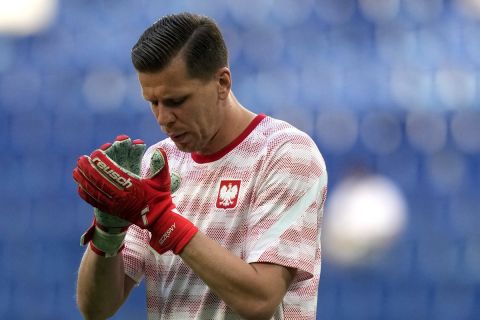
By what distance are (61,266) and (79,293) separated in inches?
103

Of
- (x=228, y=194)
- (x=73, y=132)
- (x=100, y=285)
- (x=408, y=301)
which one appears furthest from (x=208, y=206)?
(x=73, y=132)

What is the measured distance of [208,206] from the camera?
6.66 ft

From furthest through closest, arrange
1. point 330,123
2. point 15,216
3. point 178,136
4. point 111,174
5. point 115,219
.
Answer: point 15,216, point 330,123, point 178,136, point 115,219, point 111,174

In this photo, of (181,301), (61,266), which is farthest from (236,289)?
(61,266)

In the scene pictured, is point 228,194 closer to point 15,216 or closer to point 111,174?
point 111,174

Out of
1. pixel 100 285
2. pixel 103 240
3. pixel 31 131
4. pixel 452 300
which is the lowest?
pixel 452 300

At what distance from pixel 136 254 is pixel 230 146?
30 centimetres

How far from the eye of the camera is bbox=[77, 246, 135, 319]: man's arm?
6.73ft

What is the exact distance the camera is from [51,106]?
4.85 meters

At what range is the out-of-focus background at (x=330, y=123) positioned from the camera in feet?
14.4

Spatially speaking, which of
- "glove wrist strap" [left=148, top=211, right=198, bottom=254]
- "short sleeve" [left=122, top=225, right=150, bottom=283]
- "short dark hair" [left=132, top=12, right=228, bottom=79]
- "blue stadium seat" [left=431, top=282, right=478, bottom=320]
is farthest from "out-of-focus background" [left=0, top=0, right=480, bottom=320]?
"glove wrist strap" [left=148, top=211, right=198, bottom=254]

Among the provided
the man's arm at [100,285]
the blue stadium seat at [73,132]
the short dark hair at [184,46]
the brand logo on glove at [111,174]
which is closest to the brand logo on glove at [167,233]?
the brand logo on glove at [111,174]

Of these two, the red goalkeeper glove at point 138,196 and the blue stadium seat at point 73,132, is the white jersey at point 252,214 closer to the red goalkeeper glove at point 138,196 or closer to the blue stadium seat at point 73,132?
the red goalkeeper glove at point 138,196

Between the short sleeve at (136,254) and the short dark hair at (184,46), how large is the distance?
0.36 metres
